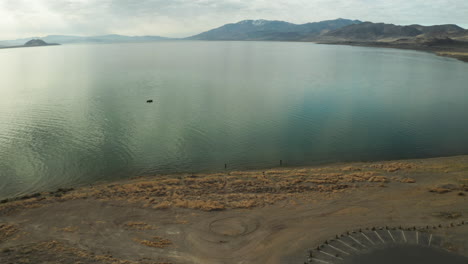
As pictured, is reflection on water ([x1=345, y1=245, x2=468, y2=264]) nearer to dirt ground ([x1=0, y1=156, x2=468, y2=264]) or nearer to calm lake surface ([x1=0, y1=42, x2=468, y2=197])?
dirt ground ([x1=0, y1=156, x2=468, y2=264])

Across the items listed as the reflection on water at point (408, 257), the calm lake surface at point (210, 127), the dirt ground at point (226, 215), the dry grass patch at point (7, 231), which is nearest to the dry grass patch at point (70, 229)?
the dirt ground at point (226, 215)

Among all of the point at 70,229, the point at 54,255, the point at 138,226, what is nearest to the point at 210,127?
the point at 138,226

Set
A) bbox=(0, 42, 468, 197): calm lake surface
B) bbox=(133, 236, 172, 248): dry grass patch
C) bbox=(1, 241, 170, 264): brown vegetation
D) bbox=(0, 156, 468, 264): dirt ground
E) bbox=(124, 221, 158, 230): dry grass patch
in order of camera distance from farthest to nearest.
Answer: bbox=(0, 42, 468, 197): calm lake surface → bbox=(124, 221, 158, 230): dry grass patch → bbox=(133, 236, 172, 248): dry grass patch → bbox=(0, 156, 468, 264): dirt ground → bbox=(1, 241, 170, 264): brown vegetation

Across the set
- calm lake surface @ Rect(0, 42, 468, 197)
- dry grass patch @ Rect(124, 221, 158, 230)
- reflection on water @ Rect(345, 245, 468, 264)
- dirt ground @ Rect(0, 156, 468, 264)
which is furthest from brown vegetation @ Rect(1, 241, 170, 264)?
calm lake surface @ Rect(0, 42, 468, 197)

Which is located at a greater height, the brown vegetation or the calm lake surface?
the calm lake surface

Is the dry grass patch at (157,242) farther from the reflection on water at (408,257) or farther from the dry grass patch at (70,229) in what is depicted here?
the reflection on water at (408,257)

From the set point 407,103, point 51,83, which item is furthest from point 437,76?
point 51,83

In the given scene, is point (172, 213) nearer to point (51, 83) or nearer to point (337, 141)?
point (337, 141)

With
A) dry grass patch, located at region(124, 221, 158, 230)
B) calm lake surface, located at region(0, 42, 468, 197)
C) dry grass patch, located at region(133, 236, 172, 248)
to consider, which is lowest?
dry grass patch, located at region(133, 236, 172, 248)

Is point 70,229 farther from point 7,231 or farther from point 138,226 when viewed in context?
point 138,226
